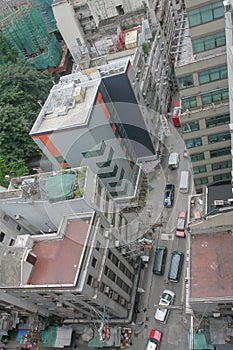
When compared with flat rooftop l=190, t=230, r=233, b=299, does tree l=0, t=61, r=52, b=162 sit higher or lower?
higher

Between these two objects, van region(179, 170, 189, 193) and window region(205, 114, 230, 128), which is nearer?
window region(205, 114, 230, 128)

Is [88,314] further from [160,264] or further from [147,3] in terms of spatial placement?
[147,3]

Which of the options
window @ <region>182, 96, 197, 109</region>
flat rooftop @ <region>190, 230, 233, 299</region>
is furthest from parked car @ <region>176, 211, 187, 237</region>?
window @ <region>182, 96, 197, 109</region>

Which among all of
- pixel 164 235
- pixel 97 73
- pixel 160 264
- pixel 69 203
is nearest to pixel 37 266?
pixel 69 203

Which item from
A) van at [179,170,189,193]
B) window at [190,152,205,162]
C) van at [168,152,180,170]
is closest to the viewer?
window at [190,152,205,162]

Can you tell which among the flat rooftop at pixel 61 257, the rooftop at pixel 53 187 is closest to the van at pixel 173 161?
the rooftop at pixel 53 187

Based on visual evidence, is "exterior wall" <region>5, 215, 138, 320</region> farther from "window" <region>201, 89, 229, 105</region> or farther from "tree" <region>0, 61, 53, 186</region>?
"tree" <region>0, 61, 53, 186</region>

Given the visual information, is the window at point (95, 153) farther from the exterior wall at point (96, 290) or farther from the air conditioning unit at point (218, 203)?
the air conditioning unit at point (218, 203)
